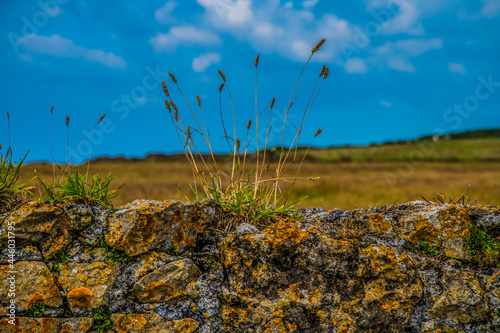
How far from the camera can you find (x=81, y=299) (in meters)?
2.86

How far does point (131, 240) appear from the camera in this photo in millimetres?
2973

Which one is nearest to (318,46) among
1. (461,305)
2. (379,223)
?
(379,223)

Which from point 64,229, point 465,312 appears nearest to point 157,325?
point 64,229

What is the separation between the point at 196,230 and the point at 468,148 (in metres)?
71.9

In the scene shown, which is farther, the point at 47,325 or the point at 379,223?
the point at 379,223

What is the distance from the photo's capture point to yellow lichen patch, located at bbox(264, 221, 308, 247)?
3104mm

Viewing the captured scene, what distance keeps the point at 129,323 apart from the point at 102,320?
0.24m

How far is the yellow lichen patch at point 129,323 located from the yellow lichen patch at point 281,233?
129 centimetres

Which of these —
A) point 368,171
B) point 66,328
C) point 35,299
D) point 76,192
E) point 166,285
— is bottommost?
point 66,328

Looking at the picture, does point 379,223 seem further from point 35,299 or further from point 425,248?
point 35,299

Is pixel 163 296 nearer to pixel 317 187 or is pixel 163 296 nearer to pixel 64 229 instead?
pixel 64 229

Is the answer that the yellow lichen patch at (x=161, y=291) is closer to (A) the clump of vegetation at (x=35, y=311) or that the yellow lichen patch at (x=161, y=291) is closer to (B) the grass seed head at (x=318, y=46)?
(A) the clump of vegetation at (x=35, y=311)

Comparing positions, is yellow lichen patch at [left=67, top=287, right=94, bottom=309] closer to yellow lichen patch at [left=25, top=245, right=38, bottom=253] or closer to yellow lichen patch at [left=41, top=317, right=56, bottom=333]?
yellow lichen patch at [left=41, top=317, right=56, bottom=333]

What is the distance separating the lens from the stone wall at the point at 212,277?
2.86 m
